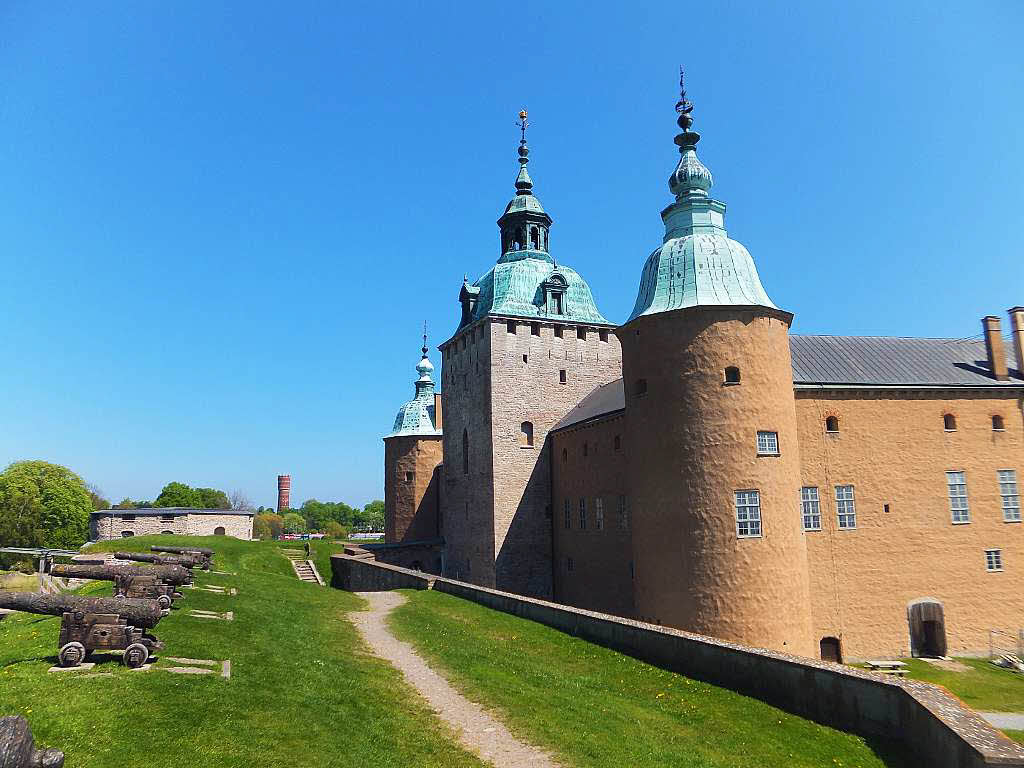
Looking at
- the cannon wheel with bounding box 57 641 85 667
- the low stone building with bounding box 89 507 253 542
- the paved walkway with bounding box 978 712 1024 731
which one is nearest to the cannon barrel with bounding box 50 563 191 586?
the cannon wheel with bounding box 57 641 85 667

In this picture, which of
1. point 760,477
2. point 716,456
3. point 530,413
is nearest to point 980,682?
point 760,477

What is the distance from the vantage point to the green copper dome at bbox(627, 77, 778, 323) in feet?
70.9

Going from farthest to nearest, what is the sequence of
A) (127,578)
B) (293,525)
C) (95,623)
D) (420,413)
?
(293,525), (420,413), (127,578), (95,623)

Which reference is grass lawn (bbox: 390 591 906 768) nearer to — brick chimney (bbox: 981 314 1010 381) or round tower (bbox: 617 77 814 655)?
round tower (bbox: 617 77 814 655)

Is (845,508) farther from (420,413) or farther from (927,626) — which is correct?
(420,413)

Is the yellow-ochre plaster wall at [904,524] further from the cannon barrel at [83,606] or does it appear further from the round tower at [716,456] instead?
the cannon barrel at [83,606]

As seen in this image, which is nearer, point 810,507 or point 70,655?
point 70,655

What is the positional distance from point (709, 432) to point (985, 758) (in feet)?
42.1

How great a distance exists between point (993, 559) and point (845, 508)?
5586 mm

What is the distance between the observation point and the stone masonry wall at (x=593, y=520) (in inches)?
1029

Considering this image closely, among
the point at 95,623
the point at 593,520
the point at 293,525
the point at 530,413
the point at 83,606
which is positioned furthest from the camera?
the point at 293,525

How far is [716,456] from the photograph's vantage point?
20.2 meters

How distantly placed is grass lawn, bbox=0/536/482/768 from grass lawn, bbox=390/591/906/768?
1.36m

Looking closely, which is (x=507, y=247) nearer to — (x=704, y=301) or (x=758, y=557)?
(x=704, y=301)
